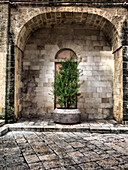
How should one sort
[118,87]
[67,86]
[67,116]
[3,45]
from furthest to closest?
[118,87]
[67,86]
[3,45]
[67,116]

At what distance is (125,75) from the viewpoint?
225 inches

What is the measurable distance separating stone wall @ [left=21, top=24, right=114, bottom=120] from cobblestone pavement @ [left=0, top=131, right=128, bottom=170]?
79.9 inches

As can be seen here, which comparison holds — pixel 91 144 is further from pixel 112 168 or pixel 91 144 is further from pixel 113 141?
pixel 112 168

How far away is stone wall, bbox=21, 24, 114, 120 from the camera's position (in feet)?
22.1

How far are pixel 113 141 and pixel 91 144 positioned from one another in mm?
696

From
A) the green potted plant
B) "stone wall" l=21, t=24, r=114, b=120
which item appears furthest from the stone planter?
"stone wall" l=21, t=24, r=114, b=120

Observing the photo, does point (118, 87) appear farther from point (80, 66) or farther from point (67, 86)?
point (67, 86)

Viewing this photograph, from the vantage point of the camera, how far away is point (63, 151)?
11.2ft

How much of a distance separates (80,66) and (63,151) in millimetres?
4139

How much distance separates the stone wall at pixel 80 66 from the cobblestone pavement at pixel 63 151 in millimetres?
2031

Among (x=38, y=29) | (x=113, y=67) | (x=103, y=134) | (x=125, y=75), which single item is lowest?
(x=103, y=134)

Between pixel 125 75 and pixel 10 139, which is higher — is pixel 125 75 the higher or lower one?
the higher one

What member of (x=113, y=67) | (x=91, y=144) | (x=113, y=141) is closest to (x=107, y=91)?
(x=113, y=67)

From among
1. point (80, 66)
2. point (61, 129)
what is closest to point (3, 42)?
point (80, 66)
